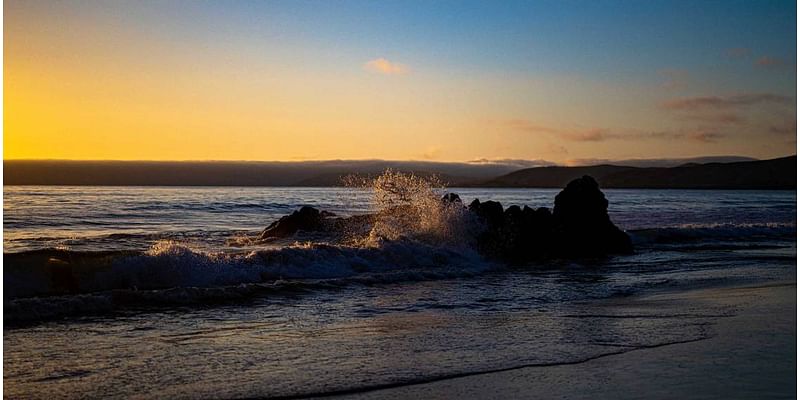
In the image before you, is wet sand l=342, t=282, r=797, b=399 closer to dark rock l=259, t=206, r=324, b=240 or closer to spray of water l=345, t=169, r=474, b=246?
spray of water l=345, t=169, r=474, b=246

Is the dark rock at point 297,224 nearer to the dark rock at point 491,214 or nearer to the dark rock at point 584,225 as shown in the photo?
the dark rock at point 491,214

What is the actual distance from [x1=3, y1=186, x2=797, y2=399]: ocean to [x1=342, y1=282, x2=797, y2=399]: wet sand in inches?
11.6

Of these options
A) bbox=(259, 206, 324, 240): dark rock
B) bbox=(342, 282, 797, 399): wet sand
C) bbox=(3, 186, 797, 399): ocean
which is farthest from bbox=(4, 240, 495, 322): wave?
bbox=(259, 206, 324, 240): dark rock

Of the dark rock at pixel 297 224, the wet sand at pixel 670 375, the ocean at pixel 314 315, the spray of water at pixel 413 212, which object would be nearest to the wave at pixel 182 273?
the ocean at pixel 314 315

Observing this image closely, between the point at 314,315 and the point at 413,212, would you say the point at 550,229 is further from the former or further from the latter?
the point at 314,315

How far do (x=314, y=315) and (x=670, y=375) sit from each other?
5.18 meters

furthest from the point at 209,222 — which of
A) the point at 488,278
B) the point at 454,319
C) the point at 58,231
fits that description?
the point at 454,319

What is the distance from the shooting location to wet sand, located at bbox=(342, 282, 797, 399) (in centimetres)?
685

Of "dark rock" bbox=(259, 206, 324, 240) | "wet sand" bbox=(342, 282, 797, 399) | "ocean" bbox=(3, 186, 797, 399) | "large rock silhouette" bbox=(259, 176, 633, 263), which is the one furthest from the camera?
"dark rock" bbox=(259, 206, 324, 240)

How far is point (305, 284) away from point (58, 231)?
15.0 metres

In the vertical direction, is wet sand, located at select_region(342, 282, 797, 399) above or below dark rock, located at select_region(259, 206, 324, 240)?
below

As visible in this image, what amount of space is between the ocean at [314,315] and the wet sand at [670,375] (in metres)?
0.30

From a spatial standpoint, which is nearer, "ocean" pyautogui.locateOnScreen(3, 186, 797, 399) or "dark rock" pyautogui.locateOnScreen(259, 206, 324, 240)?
"ocean" pyautogui.locateOnScreen(3, 186, 797, 399)

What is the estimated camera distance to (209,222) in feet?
107
